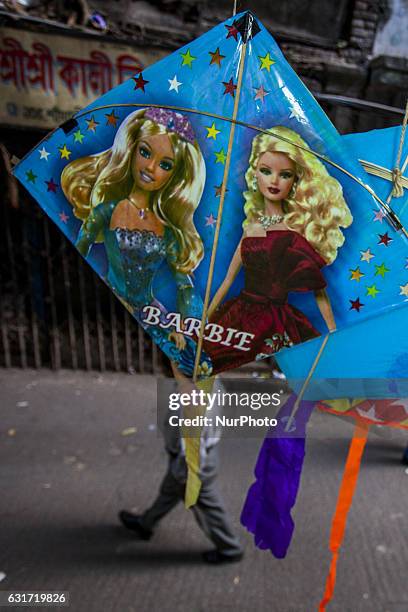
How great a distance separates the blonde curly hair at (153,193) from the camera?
39.7 inches

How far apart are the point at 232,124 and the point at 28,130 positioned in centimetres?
369

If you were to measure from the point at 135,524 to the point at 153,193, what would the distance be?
2.40 metres

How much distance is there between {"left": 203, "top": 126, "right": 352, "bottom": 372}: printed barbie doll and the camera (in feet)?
3.20

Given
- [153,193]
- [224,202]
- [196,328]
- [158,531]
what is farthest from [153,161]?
[158,531]

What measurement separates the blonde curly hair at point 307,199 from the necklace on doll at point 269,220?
0.01 metres

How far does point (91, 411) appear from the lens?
4.18 m

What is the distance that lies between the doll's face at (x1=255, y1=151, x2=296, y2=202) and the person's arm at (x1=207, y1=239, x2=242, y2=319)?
0.47 ft

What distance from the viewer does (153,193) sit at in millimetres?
1056

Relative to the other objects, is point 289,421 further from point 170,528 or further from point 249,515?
point 170,528

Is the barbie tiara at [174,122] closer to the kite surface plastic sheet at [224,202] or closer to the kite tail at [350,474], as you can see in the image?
the kite surface plastic sheet at [224,202]

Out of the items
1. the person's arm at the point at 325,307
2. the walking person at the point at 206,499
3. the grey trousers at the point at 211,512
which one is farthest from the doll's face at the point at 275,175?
the grey trousers at the point at 211,512

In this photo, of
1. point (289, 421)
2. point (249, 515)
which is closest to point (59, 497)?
point (249, 515)

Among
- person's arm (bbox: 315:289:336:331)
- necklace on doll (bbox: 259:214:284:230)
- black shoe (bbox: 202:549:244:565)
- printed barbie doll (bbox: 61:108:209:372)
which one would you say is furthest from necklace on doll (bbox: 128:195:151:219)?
black shoe (bbox: 202:549:244:565)

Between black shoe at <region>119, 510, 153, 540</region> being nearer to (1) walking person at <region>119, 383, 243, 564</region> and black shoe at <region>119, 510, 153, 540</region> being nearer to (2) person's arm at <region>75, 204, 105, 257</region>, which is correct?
(1) walking person at <region>119, 383, 243, 564</region>
